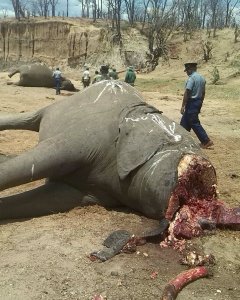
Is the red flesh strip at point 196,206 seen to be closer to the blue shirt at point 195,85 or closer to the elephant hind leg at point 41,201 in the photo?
the elephant hind leg at point 41,201

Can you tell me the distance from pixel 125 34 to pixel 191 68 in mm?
28922

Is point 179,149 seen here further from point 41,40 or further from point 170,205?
point 41,40

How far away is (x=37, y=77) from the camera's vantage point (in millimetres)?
19375

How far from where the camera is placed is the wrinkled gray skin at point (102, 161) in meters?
4.70

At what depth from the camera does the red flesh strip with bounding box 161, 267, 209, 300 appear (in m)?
3.52

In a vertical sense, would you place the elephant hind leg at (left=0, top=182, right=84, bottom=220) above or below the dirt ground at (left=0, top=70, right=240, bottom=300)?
above

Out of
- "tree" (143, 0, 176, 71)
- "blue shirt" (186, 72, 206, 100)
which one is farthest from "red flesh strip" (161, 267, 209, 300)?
"tree" (143, 0, 176, 71)

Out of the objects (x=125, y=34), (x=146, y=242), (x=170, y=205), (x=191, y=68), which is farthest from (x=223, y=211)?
(x=125, y=34)

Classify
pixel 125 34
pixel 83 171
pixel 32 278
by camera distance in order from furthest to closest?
pixel 125 34, pixel 83 171, pixel 32 278

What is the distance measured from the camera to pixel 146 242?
4340 millimetres

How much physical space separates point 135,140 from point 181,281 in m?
1.62

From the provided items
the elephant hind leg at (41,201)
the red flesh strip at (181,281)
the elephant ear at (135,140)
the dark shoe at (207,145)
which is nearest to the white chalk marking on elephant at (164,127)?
the elephant ear at (135,140)

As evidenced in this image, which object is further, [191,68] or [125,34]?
[125,34]

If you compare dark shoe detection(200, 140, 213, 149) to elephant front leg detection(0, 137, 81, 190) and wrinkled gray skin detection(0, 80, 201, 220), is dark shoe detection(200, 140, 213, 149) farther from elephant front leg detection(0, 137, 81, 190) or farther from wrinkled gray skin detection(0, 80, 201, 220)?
elephant front leg detection(0, 137, 81, 190)
